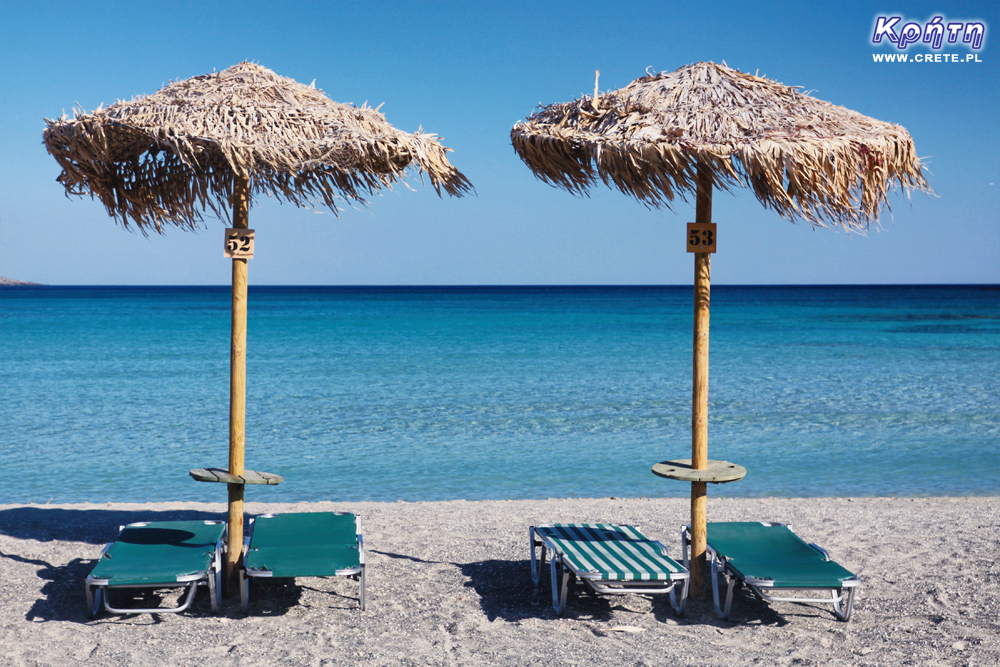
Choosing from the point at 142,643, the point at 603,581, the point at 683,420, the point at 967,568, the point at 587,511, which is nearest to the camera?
the point at 142,643

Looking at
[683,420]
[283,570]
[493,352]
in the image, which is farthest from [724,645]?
[493,352]

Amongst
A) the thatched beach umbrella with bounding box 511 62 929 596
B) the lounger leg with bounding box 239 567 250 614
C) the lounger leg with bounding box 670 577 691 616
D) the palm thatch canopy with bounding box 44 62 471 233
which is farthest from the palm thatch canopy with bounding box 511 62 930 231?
the lounger leg with bounding box 239 567 250 614

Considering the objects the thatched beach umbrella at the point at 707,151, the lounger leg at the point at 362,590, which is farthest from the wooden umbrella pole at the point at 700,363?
the lounger leg at the point at 362,590

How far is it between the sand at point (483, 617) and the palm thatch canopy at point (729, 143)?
2.24 meters

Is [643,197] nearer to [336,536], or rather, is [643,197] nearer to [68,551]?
[336,536]

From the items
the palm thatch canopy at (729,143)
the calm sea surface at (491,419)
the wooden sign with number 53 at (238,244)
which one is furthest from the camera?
Result: the calm sea surface at (491,419)

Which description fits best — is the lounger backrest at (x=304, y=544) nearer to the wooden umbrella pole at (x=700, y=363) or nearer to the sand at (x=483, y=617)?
the sand at (x=483, y=617)

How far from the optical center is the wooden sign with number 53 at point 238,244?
173 inches

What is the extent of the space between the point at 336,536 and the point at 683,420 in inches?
361

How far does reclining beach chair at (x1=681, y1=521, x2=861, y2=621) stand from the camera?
4141 millimetres

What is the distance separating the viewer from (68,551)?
5543mm

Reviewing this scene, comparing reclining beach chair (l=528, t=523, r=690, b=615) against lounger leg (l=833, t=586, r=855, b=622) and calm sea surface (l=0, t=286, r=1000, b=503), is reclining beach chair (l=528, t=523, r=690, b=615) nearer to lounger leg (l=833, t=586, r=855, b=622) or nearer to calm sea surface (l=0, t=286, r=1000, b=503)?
lounger leg (l=833, t=586, r=855, b=622)

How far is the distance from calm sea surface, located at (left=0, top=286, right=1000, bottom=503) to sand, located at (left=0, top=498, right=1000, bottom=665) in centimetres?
257

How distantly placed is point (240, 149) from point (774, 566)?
145 inches
